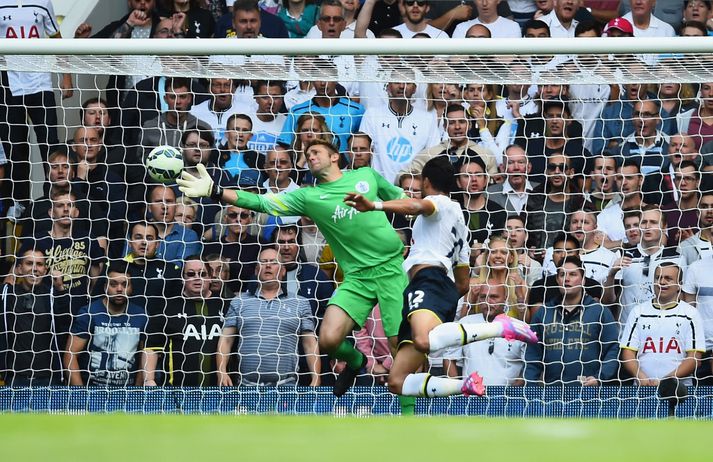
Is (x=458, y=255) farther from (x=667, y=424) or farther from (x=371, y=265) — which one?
(x=667, y=424)

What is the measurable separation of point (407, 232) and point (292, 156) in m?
1.11

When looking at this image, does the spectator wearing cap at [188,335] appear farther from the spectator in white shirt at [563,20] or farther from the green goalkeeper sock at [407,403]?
the spectator in white shirt at [563,20]

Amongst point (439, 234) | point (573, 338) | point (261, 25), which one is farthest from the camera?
point (261, 25)

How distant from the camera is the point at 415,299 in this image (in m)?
7.60

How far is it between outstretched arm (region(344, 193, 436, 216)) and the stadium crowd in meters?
1.66

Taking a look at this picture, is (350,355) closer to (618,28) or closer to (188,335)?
(188,335)

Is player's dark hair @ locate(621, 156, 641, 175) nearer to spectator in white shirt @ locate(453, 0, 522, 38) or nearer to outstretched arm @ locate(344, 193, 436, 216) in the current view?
spectator in white shirt @ locate(453, 0, 522, 38)

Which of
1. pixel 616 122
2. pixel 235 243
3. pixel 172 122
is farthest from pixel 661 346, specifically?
pixel 172 122

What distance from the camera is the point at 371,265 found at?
830 centimetres

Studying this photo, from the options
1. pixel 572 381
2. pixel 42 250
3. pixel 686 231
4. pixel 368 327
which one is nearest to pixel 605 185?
pixel 686 231

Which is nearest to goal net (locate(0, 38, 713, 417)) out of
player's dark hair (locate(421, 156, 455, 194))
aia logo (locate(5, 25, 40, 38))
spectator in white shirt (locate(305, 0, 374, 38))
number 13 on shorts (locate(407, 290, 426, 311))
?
aia logo (locate(5, 25, 40, 38))

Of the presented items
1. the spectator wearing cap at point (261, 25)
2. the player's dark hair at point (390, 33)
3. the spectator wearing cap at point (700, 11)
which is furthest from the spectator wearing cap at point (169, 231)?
the spectator wearing cap at point (700, 11)

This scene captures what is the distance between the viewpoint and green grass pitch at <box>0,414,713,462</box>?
3461 mm

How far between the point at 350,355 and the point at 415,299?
2.75 feet
